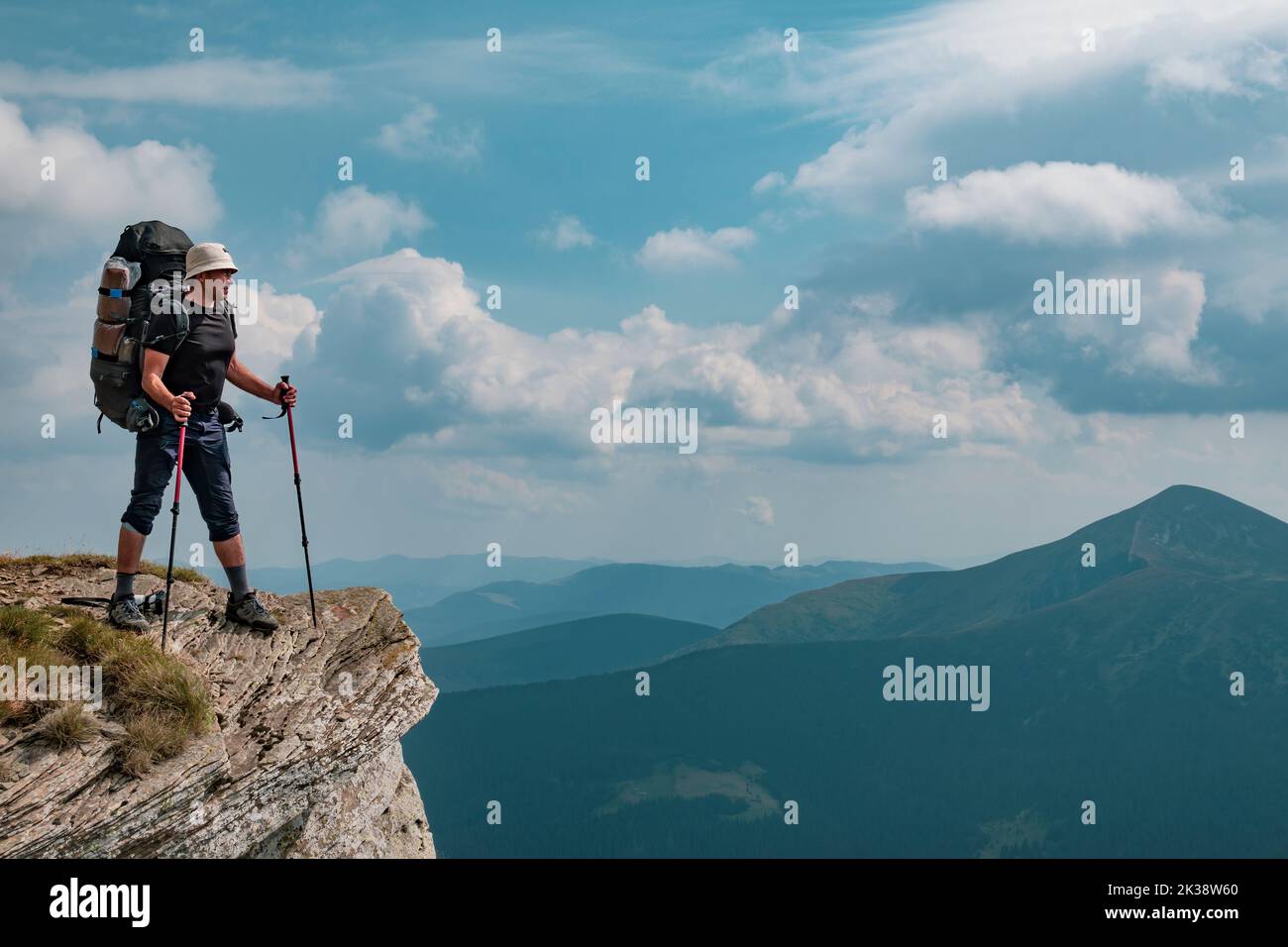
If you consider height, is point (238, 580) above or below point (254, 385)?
below

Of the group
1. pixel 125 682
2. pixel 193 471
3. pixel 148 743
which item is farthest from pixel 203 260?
pixel 148 743

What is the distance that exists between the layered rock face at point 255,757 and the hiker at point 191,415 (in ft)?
5.13

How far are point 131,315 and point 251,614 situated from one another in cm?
558

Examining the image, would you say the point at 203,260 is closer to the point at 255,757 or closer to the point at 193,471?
the point at 193,471

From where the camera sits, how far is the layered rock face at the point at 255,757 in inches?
510

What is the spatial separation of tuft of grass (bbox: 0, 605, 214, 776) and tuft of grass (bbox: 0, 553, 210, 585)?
420 centimetres

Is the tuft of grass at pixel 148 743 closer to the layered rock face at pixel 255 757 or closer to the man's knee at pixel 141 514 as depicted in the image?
the layered rock face at pixel 255 757

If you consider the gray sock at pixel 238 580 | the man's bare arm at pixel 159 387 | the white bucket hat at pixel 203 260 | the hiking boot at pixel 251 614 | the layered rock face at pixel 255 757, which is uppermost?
the white bucket hat at pixel 203 260

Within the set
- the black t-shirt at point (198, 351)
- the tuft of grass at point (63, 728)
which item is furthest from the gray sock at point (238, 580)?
the tuft of grass at point (63, 728)

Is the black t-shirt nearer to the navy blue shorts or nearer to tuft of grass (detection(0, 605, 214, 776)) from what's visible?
the navy blue shorts

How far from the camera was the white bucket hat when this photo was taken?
16297 millimetres

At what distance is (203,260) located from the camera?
16312mm
